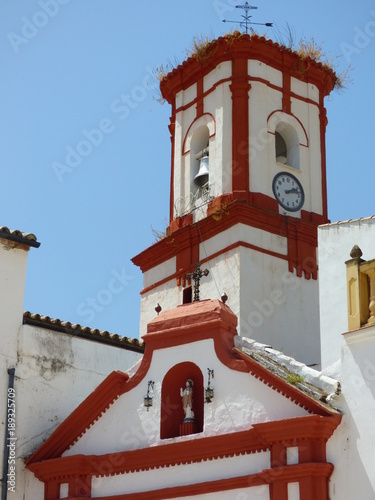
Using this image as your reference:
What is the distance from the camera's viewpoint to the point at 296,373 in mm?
14844

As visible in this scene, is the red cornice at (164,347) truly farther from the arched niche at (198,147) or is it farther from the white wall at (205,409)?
the arched niche at (198,147)

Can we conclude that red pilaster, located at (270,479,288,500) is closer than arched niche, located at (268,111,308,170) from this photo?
Yes

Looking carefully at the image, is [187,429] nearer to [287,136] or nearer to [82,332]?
[82,332]

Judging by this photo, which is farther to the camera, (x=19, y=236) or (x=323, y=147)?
(x=323, y=147)

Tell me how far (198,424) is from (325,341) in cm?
227

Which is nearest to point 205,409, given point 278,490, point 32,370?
point 278,490

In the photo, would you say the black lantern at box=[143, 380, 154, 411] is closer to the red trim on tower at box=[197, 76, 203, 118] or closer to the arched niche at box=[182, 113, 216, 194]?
the arched niche at box=[182, 113, 216, 194]

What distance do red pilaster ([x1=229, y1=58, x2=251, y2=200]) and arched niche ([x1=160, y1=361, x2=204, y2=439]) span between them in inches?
309

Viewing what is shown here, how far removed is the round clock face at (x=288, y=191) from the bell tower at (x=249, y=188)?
1.1 inches

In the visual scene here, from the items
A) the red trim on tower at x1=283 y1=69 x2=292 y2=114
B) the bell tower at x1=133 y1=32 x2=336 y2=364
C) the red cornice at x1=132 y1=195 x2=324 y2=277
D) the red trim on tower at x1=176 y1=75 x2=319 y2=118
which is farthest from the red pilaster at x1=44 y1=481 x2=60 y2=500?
the red trim on tower at x1=283 y1=69 x2=292 y2=114

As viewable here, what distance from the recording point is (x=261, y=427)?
46.4 ft

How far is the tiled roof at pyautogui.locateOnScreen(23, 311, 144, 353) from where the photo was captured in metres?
17.6

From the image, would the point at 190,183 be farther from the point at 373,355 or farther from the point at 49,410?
the point at 373,355

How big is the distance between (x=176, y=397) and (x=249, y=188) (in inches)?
330
